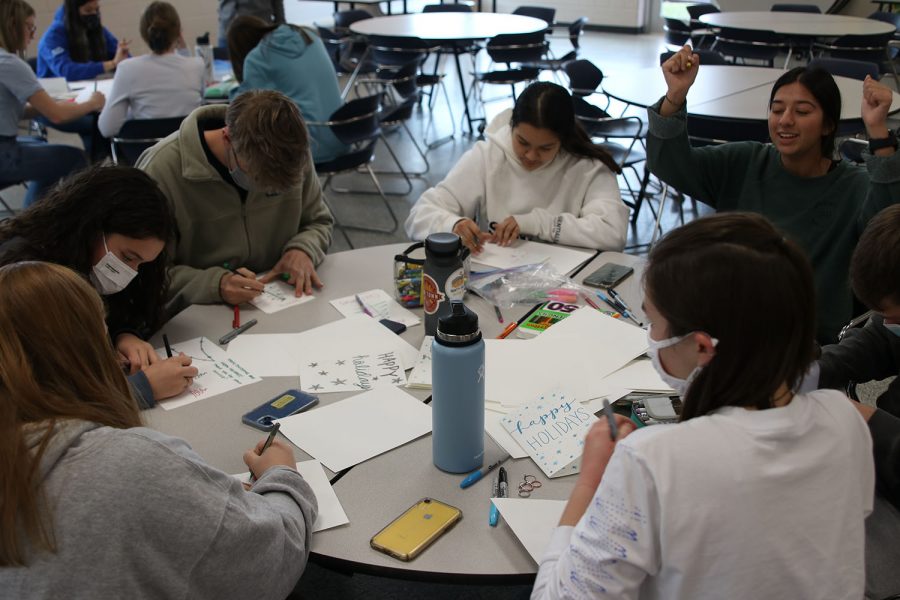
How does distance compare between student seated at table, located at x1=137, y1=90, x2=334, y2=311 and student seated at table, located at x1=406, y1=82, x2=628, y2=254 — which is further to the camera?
student seated at table, located at x1=406, y1=82, x2=628, y2=254

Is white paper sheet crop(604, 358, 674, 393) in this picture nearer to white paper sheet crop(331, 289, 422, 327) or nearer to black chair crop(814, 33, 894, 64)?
white paper sheet crop(331, 289, 422, 327)

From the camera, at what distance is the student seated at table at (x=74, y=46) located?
16.6ft

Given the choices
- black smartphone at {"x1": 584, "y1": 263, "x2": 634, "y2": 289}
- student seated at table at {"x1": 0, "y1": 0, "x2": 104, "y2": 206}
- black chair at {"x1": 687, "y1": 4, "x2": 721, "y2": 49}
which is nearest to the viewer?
black smartphone at {"x1": 584, "y1": 263, "x2": 634, "y2": 289}

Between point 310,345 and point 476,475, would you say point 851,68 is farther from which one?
point 476,475

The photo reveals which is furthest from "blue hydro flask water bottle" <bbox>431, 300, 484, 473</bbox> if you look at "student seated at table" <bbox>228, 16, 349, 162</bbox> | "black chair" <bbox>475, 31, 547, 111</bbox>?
"black chair" <bbox>475, 31, 547, 111</bbox>

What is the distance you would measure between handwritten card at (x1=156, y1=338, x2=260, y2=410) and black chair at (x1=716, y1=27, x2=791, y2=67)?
544 centimetres

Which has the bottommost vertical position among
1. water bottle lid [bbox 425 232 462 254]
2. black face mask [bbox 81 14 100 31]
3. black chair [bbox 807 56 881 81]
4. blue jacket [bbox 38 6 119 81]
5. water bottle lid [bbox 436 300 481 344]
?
water bottle lid [bbox 425 232 462 254]

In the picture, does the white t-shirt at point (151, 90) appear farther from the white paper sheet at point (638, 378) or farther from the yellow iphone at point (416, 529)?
the yellow iphone at point (416, 529)

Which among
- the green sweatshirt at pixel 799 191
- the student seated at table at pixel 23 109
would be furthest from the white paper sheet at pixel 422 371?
the student seated at table at pixel 23 109

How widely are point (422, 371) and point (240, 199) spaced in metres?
0.97

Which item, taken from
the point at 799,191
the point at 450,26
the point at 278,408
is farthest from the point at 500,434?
the point at 450,26

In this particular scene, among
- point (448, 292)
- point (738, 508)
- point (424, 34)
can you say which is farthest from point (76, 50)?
point (738, 508)

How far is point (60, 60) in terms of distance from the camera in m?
5.07

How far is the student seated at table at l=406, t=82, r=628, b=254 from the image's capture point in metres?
2.39
